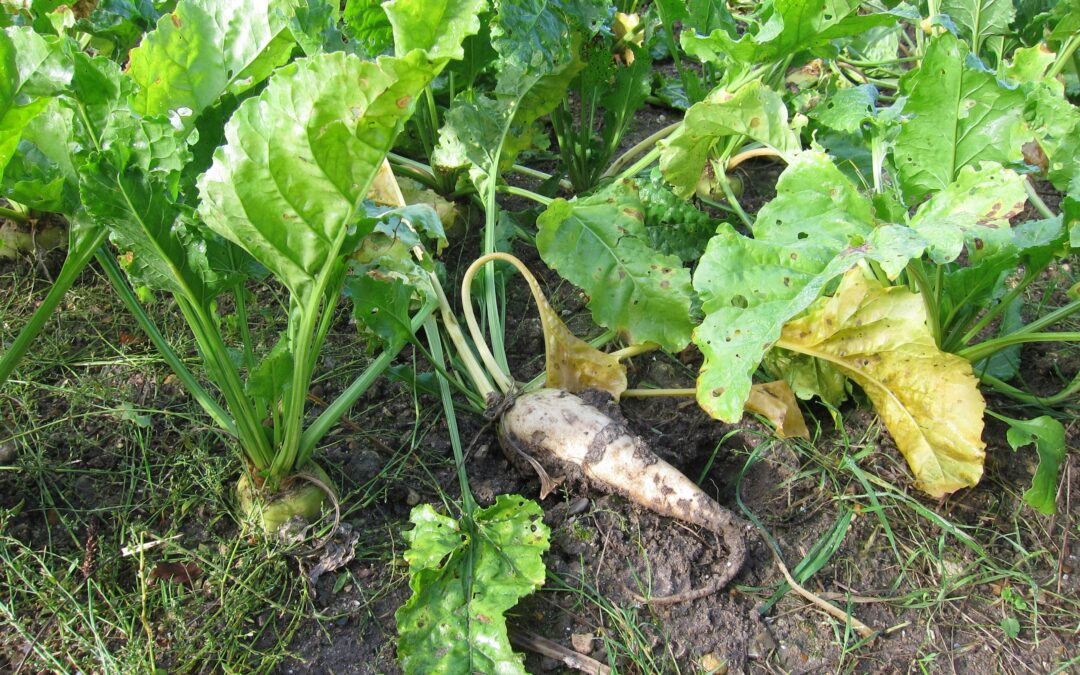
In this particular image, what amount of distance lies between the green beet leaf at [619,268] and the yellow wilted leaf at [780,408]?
0.68ft

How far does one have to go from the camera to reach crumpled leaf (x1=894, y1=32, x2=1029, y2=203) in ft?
5.88

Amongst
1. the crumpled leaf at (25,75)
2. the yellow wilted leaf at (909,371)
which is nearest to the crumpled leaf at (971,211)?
the yellow wilted leaf at (909,371)

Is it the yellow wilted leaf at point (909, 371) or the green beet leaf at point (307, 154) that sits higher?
the green beet leaf at point (307, 154)

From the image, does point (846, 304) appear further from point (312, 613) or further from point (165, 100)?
point (165, 100)

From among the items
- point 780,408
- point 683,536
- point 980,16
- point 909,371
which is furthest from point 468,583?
point 980,16

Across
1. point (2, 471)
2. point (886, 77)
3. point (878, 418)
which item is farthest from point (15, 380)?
point (886, 77)

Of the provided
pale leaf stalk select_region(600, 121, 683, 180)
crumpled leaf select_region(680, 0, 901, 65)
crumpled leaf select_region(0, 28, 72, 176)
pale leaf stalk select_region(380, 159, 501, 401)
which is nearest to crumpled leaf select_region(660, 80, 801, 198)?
crumpled leaf select_region(680, 0, 901, 65)

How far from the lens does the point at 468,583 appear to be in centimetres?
159

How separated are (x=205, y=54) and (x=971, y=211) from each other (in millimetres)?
1467

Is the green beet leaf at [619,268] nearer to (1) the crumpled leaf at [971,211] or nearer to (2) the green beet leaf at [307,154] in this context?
(1) the crumpled leaf at [971,211]

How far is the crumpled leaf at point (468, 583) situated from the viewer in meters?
1.48

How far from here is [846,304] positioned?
5.93 ft

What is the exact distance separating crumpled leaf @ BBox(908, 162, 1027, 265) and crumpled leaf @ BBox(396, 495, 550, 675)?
0.89 m

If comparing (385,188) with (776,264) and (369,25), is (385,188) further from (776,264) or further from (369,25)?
(776,264)
